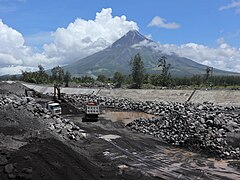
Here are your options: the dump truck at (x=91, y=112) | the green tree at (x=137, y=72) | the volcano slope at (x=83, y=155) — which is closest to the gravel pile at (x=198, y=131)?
the volcano slope at (x=83, y=155)

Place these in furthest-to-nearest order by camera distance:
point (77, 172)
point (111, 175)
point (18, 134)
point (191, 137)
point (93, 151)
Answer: point (191, 137), point (93, 151), point (18, 134), point (111, 175), point (77, 172)

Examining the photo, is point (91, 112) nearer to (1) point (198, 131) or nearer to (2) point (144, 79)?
(1) point (198, 131)

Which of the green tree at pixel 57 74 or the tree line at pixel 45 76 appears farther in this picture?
the green tree at pixel 57 74

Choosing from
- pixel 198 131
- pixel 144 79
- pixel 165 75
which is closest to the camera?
pixel 198 131

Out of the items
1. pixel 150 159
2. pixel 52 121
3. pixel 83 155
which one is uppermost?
pixel 52 121

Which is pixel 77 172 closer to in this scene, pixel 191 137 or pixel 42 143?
pixel 42 143

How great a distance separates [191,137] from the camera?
23.9 m

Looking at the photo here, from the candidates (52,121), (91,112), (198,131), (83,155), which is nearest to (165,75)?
(91,112)

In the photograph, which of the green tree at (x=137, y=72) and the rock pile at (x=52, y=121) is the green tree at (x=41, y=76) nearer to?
the green tree at (x=137, y=72)

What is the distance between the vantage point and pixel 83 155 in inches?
767

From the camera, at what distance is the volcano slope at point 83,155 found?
14.7m

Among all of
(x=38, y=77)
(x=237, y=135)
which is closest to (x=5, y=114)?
(x=237, y=135)

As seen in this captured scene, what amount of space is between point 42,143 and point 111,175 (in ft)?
12.8

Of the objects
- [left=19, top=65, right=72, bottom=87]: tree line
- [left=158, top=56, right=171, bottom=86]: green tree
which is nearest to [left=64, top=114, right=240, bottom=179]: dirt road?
[left=158, top=56, right=171, bottom=86]: green tree
